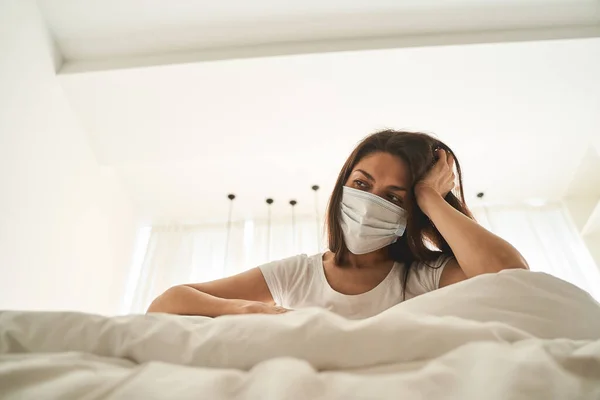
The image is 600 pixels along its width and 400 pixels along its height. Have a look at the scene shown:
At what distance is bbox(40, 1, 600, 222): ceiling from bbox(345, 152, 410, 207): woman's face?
0.86m

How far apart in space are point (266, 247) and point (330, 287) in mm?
1356

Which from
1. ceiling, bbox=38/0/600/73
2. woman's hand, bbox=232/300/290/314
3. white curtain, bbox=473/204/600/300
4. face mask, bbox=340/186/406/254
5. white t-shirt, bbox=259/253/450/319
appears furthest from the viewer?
white curtain, bbox=473/204/600/300

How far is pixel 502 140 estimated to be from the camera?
205 cm

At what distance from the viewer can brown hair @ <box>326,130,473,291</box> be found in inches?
38.7

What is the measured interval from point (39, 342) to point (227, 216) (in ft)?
6.92

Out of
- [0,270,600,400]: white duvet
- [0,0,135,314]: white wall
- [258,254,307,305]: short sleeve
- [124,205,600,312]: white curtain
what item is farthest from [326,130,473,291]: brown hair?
[0,0,135,314]: white wall

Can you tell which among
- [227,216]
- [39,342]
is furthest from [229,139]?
[39,342]

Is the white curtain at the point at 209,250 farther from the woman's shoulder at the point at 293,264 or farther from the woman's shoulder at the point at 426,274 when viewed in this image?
the woman's shoulder at the point at 426,274

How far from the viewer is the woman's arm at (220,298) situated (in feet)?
2.20

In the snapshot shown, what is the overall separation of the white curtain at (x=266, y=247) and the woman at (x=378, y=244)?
1126 millimetres

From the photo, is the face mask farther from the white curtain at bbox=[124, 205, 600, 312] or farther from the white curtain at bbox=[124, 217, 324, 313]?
the white curtain at bbox=[124, 205, 600, 312]

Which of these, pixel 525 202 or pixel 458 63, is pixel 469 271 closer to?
pixel 458 63

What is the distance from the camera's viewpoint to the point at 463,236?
0.79 metres

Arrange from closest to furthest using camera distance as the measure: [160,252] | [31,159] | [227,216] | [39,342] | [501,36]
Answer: [39,342] < [31,159] < [501,36] < [160,252] < [227,216]
